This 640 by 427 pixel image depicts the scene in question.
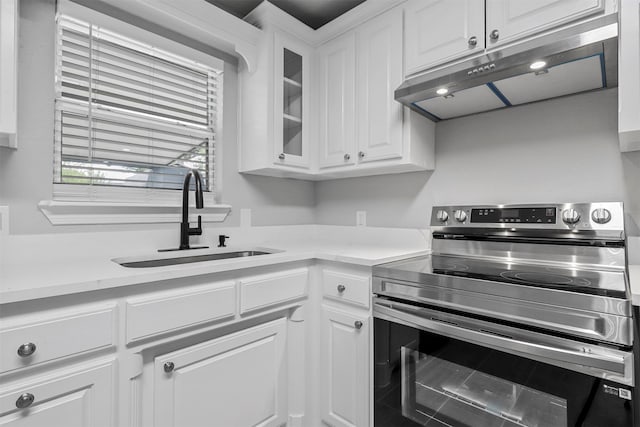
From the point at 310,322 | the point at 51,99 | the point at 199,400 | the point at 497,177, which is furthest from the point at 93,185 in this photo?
the point at 497,177

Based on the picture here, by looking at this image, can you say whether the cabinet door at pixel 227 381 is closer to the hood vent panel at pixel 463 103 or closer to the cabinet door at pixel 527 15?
the hood vent panel at pixel 463 103

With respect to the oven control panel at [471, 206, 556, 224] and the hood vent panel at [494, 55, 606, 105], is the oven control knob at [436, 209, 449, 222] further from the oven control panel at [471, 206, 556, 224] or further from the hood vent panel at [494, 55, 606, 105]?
the hood vent panel at [494, 55, 606, 105]

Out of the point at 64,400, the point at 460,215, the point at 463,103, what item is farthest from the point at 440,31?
the point at 64,400

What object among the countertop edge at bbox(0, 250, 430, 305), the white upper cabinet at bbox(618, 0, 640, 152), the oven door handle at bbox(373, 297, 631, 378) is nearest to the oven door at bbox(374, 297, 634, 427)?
the oven door handle at bbox(373, 297, 631, 378)

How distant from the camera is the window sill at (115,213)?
1420mm

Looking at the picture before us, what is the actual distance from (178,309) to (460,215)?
4.71ft

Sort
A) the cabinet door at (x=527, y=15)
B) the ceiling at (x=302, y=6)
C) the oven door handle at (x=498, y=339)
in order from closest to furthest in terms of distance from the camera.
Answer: the oven door handle at (x=498, y=339)
the cabinet door at (x=527, y=15)
the ceiling at (x=302, y=6)

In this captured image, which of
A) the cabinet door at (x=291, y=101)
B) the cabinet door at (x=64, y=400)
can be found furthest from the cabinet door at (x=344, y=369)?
the cabinet door at (x=291, y=101)

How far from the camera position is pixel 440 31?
1.55 meters

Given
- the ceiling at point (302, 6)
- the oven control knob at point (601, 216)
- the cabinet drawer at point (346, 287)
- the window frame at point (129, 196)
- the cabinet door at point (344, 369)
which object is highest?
the ceiling at point (302, 6)

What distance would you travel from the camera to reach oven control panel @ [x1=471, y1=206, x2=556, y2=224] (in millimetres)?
1464

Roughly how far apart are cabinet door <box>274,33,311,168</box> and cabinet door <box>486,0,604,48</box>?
1.10 meters

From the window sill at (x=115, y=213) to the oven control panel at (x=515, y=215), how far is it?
147cm

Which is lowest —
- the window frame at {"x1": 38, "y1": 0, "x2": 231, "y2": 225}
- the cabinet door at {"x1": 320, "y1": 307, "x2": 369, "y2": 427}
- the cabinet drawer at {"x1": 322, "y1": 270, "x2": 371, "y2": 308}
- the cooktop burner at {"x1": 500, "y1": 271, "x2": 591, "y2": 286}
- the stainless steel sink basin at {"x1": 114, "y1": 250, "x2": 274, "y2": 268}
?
the cabinet door at {"x1": 320, "y1": 307, "x2": 369, "y2": 427}
